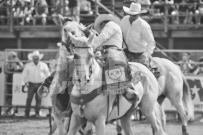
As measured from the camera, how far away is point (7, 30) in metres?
22.9

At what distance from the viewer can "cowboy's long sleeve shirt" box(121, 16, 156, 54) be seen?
11750mm

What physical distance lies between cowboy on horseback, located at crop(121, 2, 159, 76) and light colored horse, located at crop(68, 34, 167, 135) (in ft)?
3.72

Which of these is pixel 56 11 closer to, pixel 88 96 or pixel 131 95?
pixel 131 95

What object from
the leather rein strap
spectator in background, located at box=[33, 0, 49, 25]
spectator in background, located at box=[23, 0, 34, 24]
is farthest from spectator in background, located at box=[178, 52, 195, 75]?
the leather rein strap

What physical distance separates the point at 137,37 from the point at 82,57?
3141 millimetres

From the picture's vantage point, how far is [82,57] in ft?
29.0

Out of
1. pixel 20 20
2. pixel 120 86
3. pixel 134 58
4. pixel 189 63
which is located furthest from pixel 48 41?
pixel 120 86

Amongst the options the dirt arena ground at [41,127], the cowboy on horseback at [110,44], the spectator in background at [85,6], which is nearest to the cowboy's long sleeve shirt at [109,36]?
the cowboy on horseback at [110,44]

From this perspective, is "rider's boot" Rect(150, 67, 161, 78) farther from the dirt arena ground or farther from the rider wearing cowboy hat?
the dirt arena ground

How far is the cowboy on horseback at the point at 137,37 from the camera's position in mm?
11742

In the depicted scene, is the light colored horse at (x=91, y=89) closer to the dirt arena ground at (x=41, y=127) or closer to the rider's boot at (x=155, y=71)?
the rider's boot at (x=155, y=71)

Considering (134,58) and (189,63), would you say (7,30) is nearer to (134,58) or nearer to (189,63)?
(189,63)

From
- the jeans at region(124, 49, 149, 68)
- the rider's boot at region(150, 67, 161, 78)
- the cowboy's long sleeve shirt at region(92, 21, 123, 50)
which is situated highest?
the cowboy's long sleeve shirt at region(92, 21, 123, 50)

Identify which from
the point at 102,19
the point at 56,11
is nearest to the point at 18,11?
the point at 56,11
